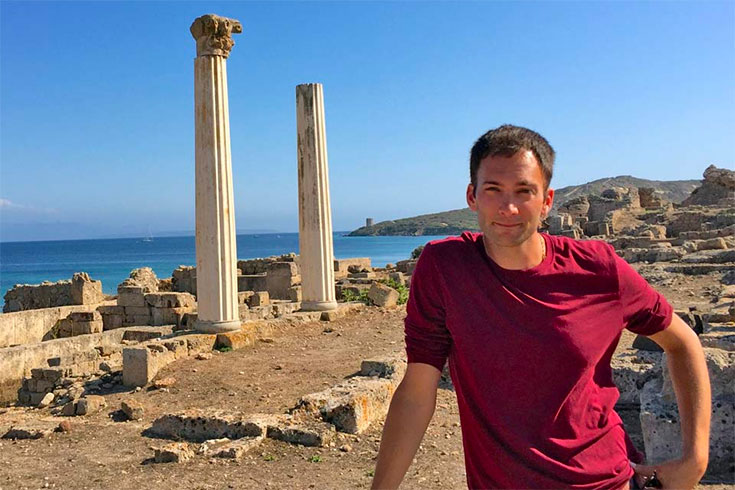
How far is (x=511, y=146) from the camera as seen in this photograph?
202cm

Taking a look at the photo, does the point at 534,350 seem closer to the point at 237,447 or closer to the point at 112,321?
the point at 237,447

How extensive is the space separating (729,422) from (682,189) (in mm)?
130412

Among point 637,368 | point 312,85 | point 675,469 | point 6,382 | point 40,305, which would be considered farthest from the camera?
point 40,305

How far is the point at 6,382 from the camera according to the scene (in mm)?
12195

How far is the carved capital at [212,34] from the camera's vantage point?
12500 millimetres

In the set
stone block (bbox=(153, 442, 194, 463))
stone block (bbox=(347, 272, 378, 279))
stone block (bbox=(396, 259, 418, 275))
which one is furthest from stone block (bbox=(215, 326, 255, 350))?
stone block (bbox=(396, 259, 418, 275))

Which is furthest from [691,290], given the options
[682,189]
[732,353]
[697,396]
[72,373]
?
[682,189]

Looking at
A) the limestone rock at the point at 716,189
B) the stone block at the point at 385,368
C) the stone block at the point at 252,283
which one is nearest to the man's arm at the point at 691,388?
the stone block at the point at 385,368

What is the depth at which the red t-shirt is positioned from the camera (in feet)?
6.17

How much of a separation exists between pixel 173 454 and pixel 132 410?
2.41m

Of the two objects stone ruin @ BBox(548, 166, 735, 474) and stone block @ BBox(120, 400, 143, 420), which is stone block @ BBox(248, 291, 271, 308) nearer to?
stone block @ BBox(120, 400, 143, 420)

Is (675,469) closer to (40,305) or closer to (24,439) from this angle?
(24,439)

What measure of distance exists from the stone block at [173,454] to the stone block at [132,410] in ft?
6.98

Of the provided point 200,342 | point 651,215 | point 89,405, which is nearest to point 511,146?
point 89,405
